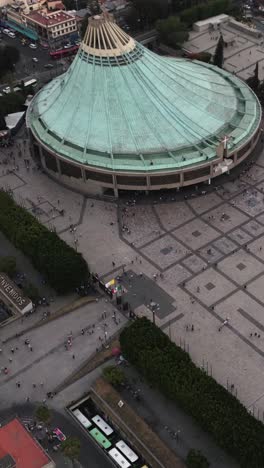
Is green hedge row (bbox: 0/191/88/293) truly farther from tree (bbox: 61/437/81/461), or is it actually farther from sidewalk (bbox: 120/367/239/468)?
tree (bbox: 61/437/81/461)

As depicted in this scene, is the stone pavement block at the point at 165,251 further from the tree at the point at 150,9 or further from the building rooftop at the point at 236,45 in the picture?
the tree at the point at 150,9

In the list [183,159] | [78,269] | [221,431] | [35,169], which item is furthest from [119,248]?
[221,431]

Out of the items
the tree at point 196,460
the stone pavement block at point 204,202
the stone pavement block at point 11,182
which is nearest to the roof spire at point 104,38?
the stone pavement block at point 11,182

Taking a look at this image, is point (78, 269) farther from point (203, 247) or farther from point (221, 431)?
point (221, 431)

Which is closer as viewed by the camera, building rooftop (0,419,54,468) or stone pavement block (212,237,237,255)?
building rooftop (0,419,54,468)

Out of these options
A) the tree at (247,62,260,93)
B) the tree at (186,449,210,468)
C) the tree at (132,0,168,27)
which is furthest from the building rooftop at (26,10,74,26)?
the tree at (186,449,210,468)

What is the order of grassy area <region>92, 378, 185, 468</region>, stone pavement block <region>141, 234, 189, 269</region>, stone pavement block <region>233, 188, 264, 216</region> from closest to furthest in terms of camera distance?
grassy area <region>92, 378, 185, 468</region>
stone pavement block <region>141, 234, 189, 269</region>
stone pavement block <region>233, 188, 264, 216</region>

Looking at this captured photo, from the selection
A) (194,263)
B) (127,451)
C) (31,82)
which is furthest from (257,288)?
(31,82)
